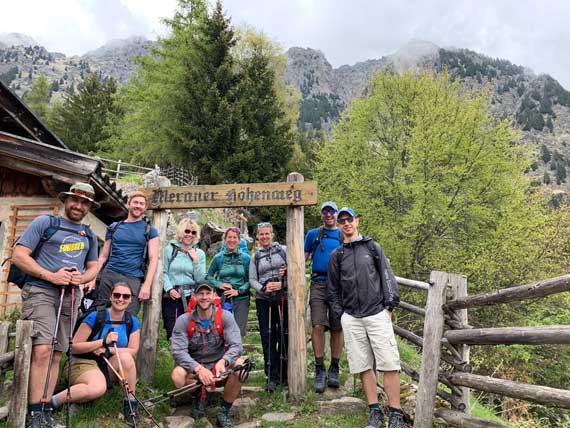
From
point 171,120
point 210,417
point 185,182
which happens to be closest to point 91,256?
point 210,417

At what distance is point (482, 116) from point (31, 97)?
51293mm

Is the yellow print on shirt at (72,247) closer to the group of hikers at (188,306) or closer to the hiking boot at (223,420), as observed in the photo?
the group of hikers at (188,306)

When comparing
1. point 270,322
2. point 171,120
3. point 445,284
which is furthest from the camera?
point 171,120

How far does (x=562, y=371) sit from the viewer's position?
43.4 ft

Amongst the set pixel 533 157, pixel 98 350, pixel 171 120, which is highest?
pixel 171 120

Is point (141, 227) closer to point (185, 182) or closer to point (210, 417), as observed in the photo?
point (210, 417)

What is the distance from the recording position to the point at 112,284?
467 cm

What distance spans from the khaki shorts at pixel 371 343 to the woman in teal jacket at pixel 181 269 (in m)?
2.36

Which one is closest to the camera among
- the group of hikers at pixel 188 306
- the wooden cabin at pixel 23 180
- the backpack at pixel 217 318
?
the group of hikers at pixel 188 306

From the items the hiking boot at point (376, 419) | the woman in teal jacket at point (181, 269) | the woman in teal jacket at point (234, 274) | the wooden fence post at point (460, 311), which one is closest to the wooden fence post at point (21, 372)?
the woman in teal jacket at point (181, 269)

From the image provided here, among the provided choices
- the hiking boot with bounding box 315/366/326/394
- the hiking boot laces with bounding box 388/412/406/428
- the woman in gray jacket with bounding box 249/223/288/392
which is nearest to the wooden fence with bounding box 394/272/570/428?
the hiking boot laces with bounding box 388/412/406/428

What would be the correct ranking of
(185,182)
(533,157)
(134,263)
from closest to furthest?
(134,263) < (533,157) < (185,182)

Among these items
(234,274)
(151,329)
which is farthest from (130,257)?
(234,274)

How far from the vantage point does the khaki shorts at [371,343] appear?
388cm
